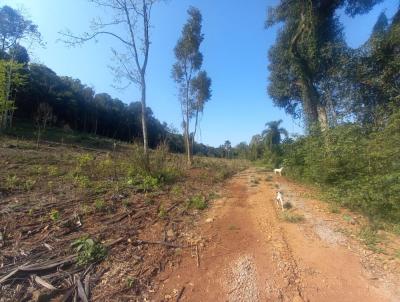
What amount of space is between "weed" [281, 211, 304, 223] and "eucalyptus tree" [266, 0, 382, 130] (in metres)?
7.03

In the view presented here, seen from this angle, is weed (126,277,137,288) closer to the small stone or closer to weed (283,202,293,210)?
the small stone

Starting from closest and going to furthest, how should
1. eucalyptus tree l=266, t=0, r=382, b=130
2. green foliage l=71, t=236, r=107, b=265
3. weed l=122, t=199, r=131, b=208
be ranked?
green foliage l=71, t=236, r=107, b=265 → weed l=122, t=199, r=131, b=208 → eucalyptus tree l=266, t=0, r=382, b=130

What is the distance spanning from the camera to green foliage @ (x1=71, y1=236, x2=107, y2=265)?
3006 millimetres

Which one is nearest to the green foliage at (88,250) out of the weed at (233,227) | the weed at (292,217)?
the weed at (233,227)

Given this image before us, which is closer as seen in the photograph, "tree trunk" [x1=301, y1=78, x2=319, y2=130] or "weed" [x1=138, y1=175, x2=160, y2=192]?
"weed" [x1=138, y1=175, x2=160, y2=192]

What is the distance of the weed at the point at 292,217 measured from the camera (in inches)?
185

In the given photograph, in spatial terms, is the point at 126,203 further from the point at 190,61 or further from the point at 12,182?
the point at 190,61

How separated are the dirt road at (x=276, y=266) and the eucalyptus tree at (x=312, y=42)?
316 inches

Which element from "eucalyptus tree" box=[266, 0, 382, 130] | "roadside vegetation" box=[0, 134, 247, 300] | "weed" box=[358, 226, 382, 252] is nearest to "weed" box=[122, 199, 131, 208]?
"roadside vegetation" box=[0, 134, 247, 300]

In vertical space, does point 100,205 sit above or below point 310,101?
below

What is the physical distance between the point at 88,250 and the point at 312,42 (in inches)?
497

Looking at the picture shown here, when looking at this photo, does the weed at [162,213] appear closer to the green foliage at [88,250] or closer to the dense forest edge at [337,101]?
the green foliage at [88,250]

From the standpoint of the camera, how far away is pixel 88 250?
3113 mm

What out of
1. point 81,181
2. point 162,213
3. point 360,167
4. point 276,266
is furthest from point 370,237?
point 81,181
